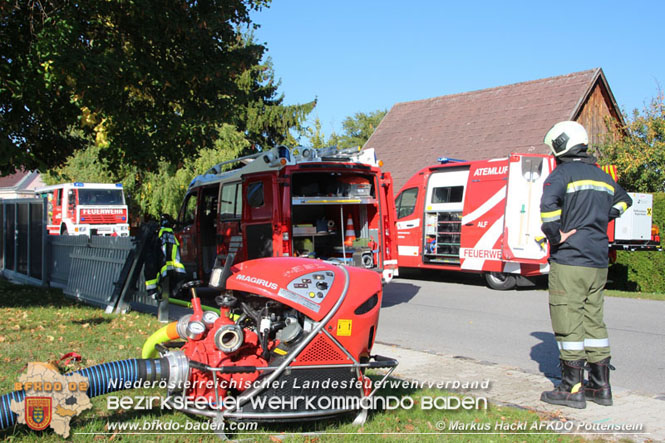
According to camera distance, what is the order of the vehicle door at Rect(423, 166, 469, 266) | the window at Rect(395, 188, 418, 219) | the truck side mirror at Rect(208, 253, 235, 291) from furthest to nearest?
the window at Rect(395, 188, 418, 219) < the vehicle door at Rect(423, 166, 469, 266) < the truck side mirror at Rect(208, 253, 235, 291)

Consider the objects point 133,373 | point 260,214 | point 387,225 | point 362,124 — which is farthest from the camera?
point 362,124

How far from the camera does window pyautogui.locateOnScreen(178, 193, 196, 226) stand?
13.7 meters

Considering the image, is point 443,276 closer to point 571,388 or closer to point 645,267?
point 645,267

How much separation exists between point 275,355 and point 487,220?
34.5 ft

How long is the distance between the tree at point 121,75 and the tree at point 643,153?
13492 millimetres

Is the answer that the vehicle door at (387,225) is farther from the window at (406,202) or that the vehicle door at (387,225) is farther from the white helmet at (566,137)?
the white helmet at (566,137)

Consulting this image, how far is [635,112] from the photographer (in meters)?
20.9

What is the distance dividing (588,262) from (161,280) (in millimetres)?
6095

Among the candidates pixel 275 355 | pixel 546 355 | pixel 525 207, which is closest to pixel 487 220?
pixel 525 207

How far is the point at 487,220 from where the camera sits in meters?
14.1

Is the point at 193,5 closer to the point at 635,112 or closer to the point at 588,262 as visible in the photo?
the point at 588,262

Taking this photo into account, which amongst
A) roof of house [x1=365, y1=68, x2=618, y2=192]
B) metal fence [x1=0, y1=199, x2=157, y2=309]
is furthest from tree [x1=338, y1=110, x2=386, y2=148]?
metal fence [x1=0, y1=199, x2=157, y2=309]

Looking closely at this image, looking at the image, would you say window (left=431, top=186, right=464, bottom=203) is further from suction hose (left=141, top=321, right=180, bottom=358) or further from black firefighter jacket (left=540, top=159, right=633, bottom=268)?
suction hose (left=141, top=321, right=180, bottom=358)

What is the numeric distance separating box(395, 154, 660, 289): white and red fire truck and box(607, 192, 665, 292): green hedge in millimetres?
777
